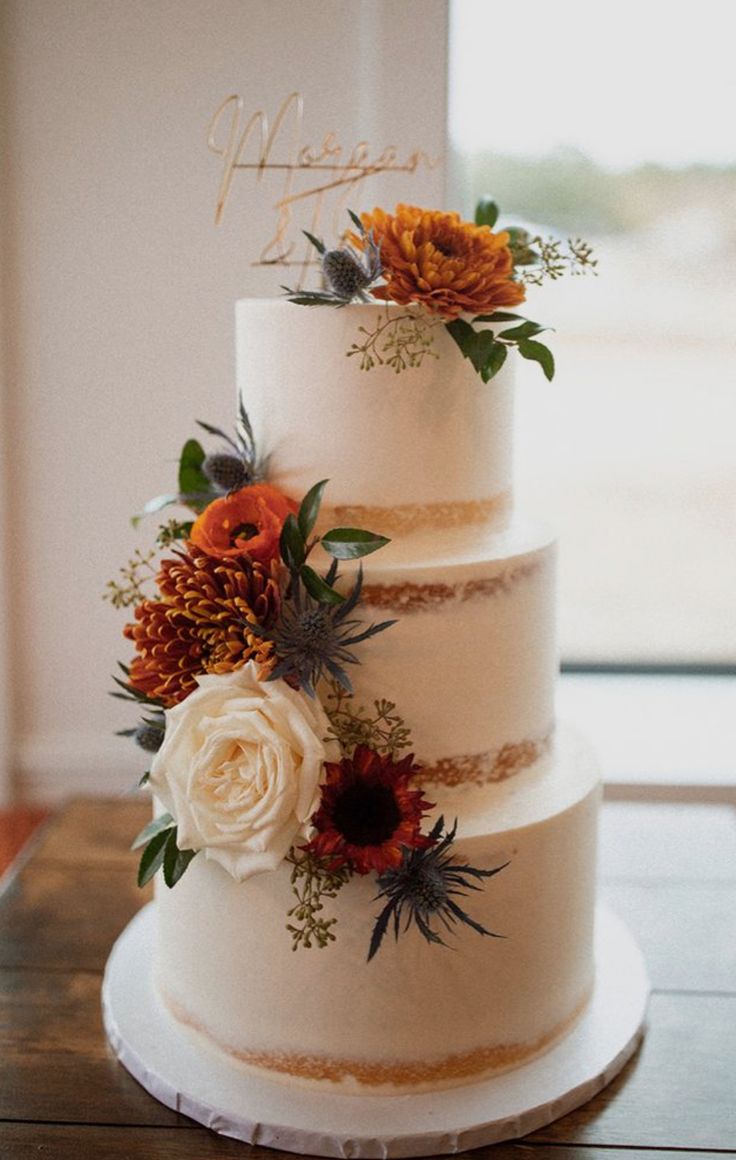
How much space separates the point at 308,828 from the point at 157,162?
1.48 metres

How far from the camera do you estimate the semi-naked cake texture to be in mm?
1165

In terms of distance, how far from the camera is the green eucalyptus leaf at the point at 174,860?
1126 millimetres

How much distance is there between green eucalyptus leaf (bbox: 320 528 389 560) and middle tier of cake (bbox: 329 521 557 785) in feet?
0.17

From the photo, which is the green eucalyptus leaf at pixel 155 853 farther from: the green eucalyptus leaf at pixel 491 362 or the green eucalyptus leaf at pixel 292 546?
the green eucalyptus leaf at pixel 491 362

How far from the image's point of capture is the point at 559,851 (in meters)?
1.24

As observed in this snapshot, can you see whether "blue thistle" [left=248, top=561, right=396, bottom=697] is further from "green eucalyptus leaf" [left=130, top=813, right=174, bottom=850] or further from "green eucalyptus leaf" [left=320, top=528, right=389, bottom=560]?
"green eucalyptus leaf" [left=130, top=813, right=174, bottom=850]

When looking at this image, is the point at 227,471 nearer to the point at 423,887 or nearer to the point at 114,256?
the point at 423,887

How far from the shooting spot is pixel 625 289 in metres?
2.51

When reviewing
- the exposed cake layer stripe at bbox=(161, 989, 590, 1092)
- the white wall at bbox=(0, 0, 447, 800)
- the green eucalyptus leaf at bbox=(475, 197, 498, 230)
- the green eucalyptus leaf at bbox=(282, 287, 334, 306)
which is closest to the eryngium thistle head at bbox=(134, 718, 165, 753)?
the exposed cake layer stripe at bbox=(161, 989, 590, 1092)

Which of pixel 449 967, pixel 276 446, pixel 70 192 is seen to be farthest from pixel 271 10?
pixel 449 967

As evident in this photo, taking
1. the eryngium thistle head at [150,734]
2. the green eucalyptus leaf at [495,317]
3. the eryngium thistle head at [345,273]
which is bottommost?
the eryngium thistle head at [150,734]

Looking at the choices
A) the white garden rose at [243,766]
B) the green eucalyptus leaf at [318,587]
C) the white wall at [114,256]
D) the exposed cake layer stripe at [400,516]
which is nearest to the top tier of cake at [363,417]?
the exposed cake layer stripe at [400,516]

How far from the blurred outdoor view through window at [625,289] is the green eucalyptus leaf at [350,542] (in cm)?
127

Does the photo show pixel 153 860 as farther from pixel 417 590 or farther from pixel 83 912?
pixel 83 912
